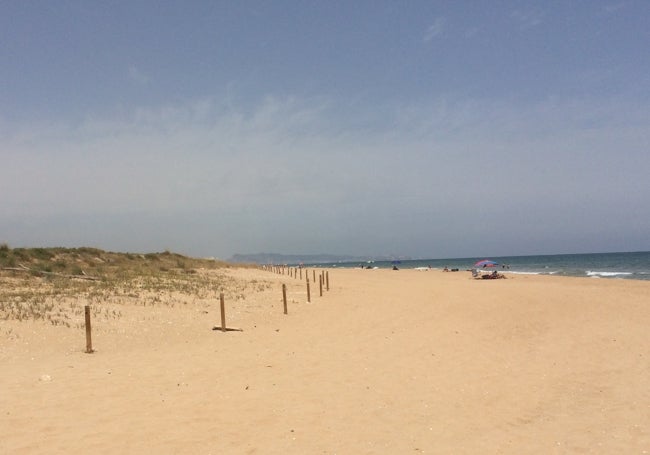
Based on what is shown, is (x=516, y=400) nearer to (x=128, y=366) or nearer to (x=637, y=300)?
(x=128, y=366)

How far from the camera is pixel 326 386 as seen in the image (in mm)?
10578

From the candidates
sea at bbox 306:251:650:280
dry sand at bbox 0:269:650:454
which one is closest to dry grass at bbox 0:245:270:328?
dry sand at bbox 0:269:650:454

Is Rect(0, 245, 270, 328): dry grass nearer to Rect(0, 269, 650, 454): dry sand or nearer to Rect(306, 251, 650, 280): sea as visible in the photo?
Rect(0, 269, 650, 454): dry sand

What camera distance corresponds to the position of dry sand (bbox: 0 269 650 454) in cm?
770

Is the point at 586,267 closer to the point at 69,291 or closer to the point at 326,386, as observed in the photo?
the point at 69,291

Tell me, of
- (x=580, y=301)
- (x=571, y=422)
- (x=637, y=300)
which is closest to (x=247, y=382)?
(x=571, y=422)

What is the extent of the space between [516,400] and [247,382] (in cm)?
517

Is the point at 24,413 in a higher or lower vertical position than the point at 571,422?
higher

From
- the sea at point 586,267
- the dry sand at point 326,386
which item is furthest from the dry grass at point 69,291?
the sea at point 586,267

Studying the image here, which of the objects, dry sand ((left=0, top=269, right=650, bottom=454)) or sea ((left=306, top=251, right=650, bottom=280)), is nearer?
dry sand ((left=0, top=269, right=650, bottom=454))

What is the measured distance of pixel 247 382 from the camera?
10789 millimetres

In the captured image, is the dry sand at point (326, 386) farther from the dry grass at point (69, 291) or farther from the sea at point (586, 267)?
the sea at point (586, 267)

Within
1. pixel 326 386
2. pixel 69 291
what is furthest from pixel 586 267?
pixel 326 386

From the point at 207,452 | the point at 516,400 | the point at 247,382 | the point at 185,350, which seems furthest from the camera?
the point at 185,350
